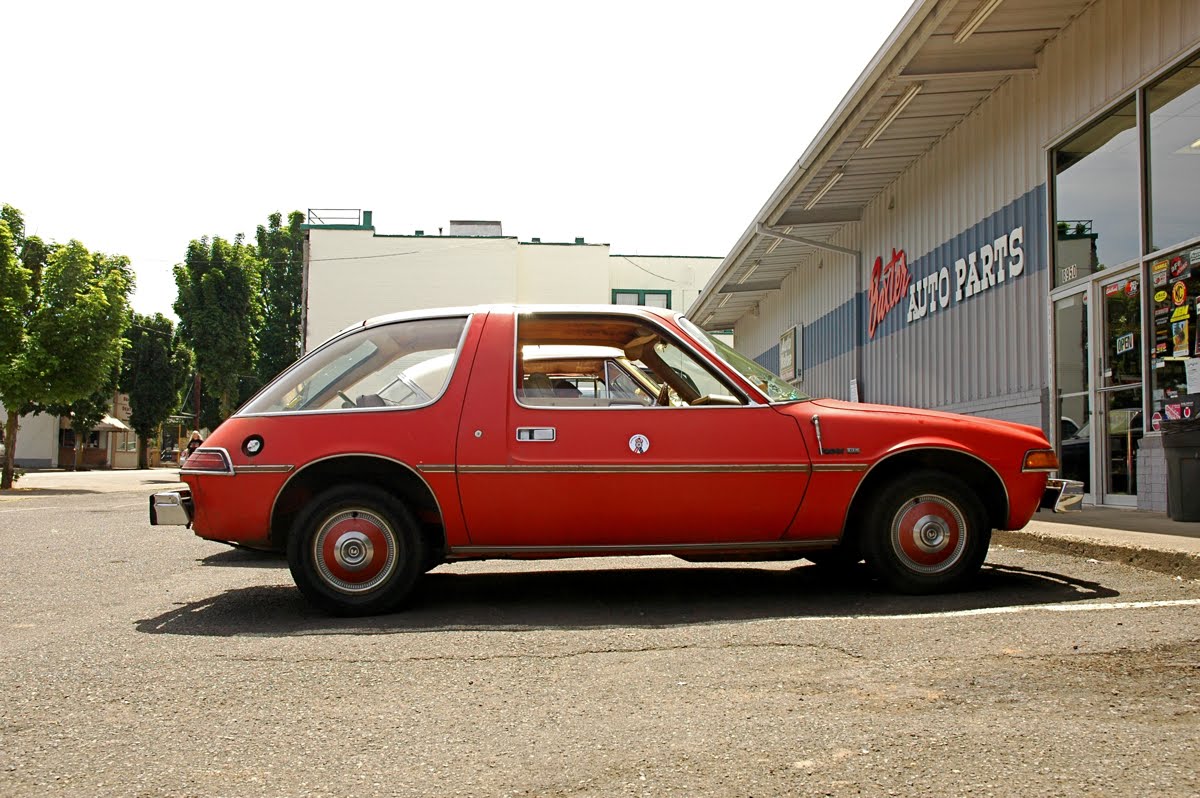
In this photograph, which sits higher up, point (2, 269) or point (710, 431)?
point (2, 269)

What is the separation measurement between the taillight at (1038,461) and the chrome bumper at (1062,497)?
102 mm

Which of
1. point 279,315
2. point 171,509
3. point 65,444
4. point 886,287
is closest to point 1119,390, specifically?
point 886,287

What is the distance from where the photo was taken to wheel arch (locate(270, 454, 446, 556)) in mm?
5559

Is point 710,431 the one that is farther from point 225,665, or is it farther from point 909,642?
point 225,665

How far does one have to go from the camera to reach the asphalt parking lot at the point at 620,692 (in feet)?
9.55

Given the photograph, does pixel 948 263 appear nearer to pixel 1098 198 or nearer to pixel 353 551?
pixel 1098 198

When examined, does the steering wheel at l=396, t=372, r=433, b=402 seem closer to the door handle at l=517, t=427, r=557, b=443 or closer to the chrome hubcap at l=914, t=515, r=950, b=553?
the door handle at l=517, t=427, r=557, b=443

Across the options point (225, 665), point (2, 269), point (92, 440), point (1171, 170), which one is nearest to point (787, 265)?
point (1171, 170)

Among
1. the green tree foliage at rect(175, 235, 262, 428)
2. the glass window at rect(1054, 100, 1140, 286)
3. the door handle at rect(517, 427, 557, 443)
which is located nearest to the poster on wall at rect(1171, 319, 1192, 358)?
the glass window at rect(1054, 100, 1140, 286)

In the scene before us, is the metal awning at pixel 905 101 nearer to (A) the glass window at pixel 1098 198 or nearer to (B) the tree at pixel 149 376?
(A) the glass window at pixel 1098 198

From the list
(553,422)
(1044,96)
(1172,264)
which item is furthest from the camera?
(1044,96)

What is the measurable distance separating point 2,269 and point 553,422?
2427 centimetres

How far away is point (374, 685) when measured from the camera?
3941 mm

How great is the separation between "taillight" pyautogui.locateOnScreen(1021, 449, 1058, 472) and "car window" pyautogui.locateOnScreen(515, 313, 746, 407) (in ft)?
5.23
